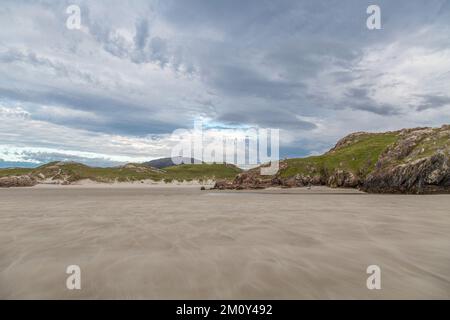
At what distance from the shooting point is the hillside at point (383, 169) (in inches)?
1871

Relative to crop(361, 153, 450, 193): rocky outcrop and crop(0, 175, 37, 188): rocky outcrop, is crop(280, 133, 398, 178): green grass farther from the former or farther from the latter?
crop(0, 175, 37, 188): rocky outcrop

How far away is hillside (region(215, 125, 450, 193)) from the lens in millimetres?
47519

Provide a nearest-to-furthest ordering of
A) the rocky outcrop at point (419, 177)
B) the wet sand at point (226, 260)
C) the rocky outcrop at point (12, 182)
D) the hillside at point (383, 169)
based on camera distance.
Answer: the wet sand at point (226, 260) → the rocky outcrop at point (419, 177) → the hillside at point (383, 169) → the rocky outcrop at point (12, 182)

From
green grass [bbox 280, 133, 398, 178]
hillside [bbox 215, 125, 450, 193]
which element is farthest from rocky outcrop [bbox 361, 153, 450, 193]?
green grass [bbox 280, 133, 398, 178]

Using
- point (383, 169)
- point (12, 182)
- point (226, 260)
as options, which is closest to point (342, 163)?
point (383, 169)

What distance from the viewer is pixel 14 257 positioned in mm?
9047

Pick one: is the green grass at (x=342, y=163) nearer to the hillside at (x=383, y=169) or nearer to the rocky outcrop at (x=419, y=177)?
the hillside at (x=383, y=169)

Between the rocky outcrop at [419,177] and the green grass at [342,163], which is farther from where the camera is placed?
the green grass at [342,163]

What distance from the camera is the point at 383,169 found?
192ft

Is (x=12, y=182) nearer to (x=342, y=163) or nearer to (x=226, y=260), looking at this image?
(x=342, y=163)

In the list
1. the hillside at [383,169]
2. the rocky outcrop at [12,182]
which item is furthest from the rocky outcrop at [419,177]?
the rocky outcrop at [12,182]
